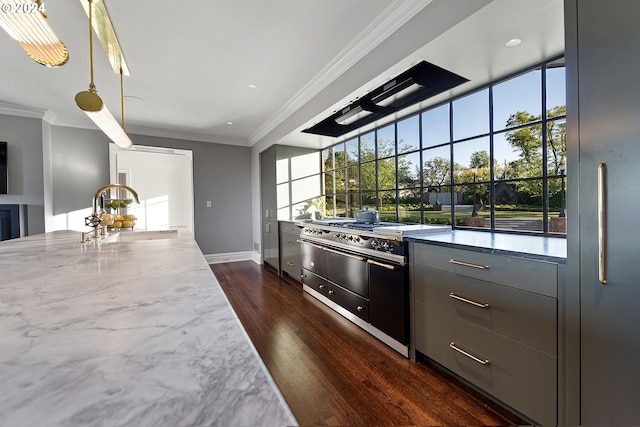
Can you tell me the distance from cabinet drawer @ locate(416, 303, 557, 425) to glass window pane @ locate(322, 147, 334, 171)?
2997mm

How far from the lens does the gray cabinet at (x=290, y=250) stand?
383 cm

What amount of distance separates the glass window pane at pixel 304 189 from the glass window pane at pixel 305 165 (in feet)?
0.32

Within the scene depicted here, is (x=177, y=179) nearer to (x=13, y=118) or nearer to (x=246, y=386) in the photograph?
(x=13, y=118)

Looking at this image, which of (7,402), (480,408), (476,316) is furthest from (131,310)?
(480,408)

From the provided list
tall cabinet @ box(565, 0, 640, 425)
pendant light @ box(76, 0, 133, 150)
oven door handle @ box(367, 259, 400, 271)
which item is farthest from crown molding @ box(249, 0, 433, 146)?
pendant light @ box(76, 0, 133, 150)

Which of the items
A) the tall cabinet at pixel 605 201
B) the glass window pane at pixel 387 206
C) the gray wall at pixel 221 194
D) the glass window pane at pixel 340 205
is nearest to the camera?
the tall cabinet at pixel 605 201

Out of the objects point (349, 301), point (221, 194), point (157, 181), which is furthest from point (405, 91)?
point (157, 181)

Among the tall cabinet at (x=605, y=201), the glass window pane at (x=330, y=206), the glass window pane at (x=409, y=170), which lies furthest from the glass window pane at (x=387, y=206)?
the tall cabinet at (x=605, y=201)

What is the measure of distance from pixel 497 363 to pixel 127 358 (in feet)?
5.53

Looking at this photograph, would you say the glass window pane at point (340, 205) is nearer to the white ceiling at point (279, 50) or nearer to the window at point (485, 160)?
the window at point (485, 160)

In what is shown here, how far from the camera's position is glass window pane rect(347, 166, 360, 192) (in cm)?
383

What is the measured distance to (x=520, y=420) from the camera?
139 centimetres

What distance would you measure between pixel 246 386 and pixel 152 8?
252cm

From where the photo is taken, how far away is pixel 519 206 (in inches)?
82.1
